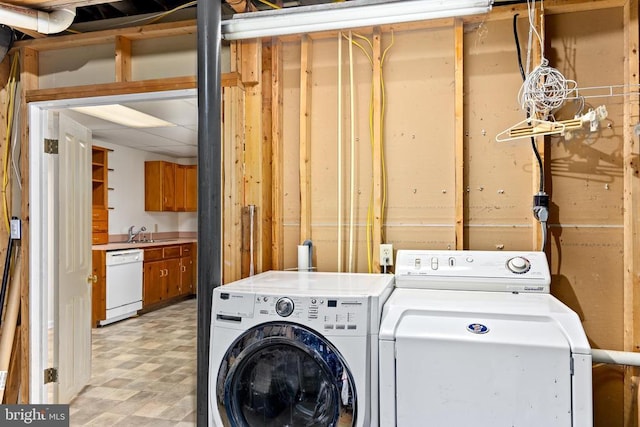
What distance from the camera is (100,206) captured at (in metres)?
5.49

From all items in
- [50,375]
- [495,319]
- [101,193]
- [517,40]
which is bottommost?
[50,375]

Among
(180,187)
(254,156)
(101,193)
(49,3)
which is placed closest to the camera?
(49,3)

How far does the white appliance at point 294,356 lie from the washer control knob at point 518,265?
709 millimetres

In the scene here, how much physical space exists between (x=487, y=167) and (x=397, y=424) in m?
1.51

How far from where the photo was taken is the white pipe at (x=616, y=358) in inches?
76.5

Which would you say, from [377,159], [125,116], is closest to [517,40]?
[377,159]

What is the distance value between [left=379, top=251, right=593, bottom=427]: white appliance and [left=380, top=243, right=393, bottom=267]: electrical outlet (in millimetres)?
613

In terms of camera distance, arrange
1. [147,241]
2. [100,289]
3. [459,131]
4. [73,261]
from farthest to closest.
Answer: [147,241], [100,289], [73,261], [459,131]

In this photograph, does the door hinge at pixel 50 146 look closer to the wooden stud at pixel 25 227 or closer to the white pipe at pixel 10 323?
the wooden stud at pixel 25 227

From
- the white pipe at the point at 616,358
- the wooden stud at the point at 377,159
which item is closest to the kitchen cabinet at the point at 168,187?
the wooden stud at the point at 377,159

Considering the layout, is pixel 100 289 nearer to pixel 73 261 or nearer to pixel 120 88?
pixel 73 261

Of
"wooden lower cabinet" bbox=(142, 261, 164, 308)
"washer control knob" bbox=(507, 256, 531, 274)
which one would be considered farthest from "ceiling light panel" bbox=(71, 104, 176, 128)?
"washer control knob" bbox=(507, 256, 531, 274)

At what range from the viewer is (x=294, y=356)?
175 centimetres

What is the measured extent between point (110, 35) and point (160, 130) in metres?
2.57
